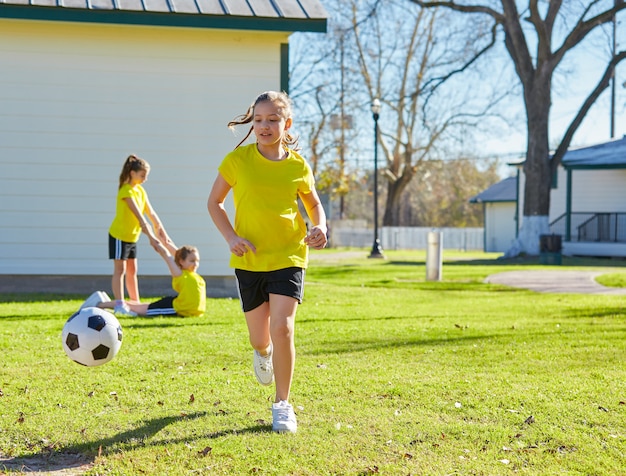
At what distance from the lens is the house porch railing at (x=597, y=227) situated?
2833cm

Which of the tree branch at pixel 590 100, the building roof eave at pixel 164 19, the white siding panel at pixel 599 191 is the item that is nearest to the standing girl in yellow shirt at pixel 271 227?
the building roof eave at pixel 164 19

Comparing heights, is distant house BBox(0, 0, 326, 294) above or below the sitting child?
above

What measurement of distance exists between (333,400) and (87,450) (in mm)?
1634

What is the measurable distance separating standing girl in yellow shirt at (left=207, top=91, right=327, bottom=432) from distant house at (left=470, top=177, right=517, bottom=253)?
132 ft

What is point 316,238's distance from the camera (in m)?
4.27

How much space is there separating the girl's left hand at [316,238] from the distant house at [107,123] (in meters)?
7.62

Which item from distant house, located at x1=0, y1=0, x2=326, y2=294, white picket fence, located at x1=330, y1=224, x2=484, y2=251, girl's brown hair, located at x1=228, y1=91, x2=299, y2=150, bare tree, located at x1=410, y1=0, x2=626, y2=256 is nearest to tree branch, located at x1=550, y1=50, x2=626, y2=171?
bare tree, located at x1=410, y1=0, x2=626, y2=256

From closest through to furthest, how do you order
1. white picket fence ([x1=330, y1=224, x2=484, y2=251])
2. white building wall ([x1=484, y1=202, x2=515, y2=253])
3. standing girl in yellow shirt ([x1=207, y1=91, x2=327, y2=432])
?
standing girl in yellow shirt ([x1=207, y1=91, x2=327, y2=432])
white building wall ([x1=484, y1=202, x2=515, y2=253])
white picket fence ([x1=330, y1=224, x2=484, y2=251])

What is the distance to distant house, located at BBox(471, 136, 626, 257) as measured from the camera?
2797 cm

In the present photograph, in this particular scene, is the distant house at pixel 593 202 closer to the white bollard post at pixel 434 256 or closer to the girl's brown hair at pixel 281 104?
the white bollard post at pixel 434 256

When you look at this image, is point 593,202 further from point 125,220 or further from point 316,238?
point 316,238

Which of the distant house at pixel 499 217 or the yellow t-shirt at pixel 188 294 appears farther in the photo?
the distant house at pixel 499 217

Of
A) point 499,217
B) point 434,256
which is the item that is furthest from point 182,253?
point 499,217

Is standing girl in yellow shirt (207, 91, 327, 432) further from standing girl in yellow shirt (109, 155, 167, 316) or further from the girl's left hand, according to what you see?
standing girl in yellow shirt (109, 155, 167, 316)
